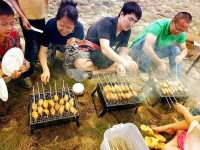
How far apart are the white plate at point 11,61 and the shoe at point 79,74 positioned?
175 cm

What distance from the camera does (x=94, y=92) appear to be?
194 inches

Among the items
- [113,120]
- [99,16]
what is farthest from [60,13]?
[99,16]

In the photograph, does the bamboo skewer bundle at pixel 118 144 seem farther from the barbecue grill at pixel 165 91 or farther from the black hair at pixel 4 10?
the black hair at pixel 4 10

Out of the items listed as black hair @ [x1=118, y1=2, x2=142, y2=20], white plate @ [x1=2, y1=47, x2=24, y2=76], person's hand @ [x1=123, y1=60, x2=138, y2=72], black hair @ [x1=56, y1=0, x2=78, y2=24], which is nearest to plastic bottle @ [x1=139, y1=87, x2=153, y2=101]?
person's hand @ [x1=123, y1=60, x2=138, y2=72]

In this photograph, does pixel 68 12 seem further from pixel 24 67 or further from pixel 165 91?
pixel 165 91

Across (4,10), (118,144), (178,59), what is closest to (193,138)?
(118,144)

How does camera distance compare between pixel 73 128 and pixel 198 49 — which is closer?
pixel 73 128

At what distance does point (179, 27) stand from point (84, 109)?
3070 mm

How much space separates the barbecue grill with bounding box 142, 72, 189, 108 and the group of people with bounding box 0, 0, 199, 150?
479 mm

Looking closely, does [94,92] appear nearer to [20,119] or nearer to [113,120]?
[113,120]

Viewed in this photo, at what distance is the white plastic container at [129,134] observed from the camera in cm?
365

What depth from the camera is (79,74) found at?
5.41m

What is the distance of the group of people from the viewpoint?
392 centimetres

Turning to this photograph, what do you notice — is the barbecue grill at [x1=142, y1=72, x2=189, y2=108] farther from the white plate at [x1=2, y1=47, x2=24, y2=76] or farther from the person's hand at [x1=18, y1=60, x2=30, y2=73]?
the white plate at [x1=2, y1=47, x2=24, y2=76]
